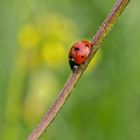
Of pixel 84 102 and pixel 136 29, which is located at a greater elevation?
pixel 136 29

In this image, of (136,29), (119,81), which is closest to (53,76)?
(119,81)

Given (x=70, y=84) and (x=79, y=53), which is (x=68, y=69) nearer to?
(x=79, y=53)

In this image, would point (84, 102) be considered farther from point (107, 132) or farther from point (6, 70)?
point (6, 70)

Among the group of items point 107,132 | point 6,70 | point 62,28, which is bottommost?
point 107,132

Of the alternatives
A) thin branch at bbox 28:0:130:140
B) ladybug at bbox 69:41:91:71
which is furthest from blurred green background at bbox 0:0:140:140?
thin branch at bbox 28:0:130:140

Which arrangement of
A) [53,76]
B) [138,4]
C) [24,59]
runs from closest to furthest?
[24,59]
[53,76]
[138,4]

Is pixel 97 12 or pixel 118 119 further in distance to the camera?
pixel 97 12
